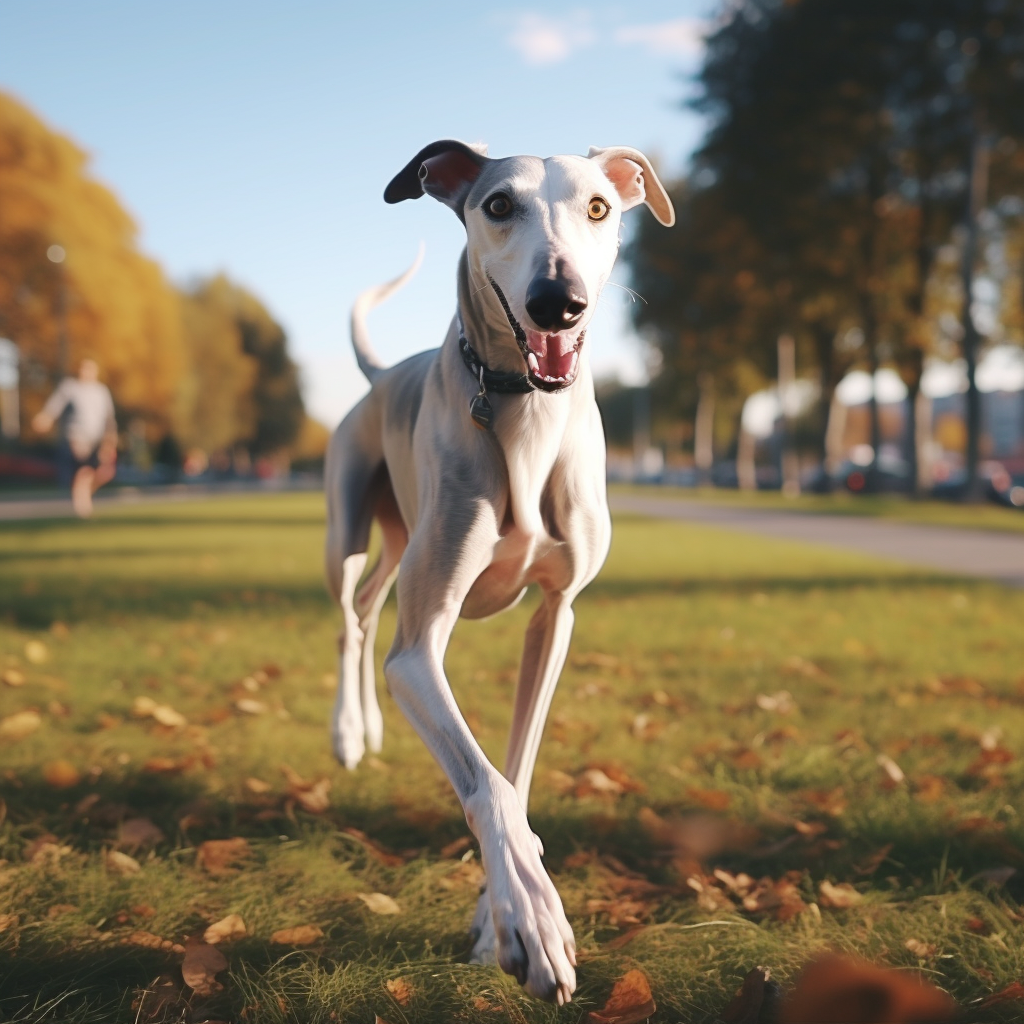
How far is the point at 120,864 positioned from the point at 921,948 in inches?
84.7

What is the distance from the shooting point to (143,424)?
48.5 meters

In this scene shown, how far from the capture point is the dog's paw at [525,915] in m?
1.77

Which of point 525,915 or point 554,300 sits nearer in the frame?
point 525,915

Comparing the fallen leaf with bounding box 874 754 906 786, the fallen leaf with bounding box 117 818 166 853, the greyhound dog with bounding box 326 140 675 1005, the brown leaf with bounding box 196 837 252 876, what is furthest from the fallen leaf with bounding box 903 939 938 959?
the fallen leaf with bounding box 117 818 166 853

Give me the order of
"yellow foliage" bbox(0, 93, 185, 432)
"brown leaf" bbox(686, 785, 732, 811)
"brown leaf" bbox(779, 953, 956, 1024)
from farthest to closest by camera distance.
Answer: "yellow foliage" bbox(0, 93, 185, 432)
"brown leaf" bbox(686, 785, 732, 811)
"brown leaf" bbox(779, 953, 956, 1024)

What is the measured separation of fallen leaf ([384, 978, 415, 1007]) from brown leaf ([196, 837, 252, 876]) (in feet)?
2.84

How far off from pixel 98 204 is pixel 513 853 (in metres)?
38.9

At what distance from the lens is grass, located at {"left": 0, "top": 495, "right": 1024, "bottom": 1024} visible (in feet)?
7.27

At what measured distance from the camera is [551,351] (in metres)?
2.22

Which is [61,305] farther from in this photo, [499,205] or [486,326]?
[499,205]

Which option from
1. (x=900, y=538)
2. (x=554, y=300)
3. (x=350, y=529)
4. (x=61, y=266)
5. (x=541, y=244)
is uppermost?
(x=61, y=266)

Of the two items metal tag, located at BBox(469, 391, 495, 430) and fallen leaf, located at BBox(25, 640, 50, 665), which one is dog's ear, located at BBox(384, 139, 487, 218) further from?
fallen leaf, located at BBox(25, 640, 50, 665)

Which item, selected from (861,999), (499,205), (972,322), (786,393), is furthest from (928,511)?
(861,999)

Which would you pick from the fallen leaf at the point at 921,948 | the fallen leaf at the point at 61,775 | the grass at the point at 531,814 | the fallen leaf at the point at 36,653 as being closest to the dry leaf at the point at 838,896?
the grass at the point at 531,814
